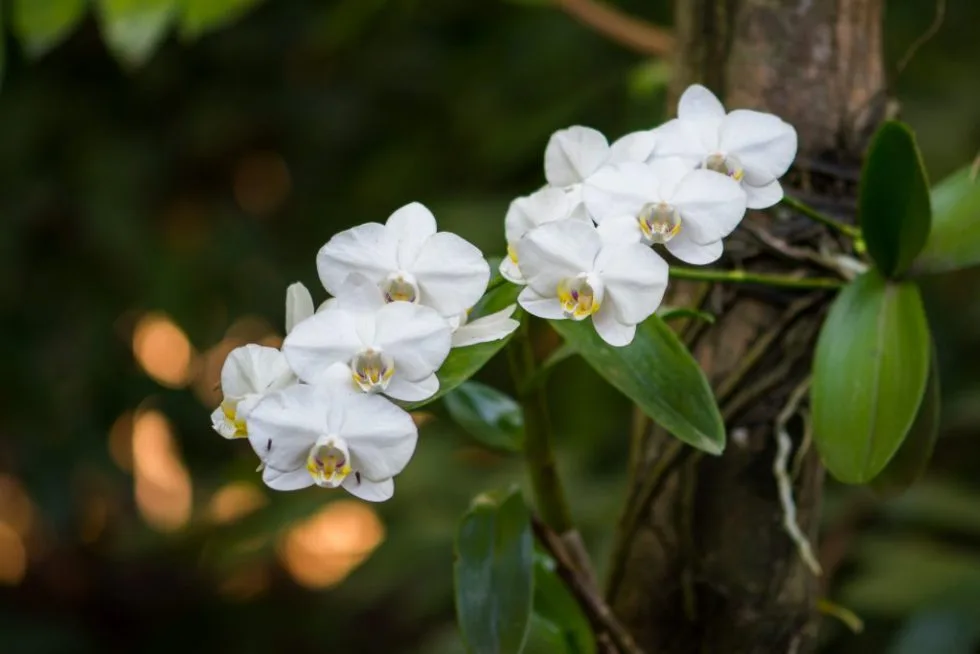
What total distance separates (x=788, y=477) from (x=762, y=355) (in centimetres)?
6

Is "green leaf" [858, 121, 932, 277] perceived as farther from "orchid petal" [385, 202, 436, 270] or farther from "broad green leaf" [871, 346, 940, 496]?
"orchid petal" [385, 202, 436, 270]

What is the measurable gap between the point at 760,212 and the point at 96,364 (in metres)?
0.98

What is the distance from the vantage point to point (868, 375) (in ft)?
1.37

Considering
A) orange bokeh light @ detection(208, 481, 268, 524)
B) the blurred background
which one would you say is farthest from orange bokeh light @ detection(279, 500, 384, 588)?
orange bokeh light @ detection(208, 481, 268, 524)

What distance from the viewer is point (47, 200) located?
125 centimetres

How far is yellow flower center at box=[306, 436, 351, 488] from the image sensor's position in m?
0.30

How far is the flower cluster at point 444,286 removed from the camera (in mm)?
301

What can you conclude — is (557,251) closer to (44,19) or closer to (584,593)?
(584,593)

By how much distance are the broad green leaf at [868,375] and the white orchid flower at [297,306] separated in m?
0.20

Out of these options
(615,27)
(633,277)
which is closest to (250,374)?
(633,277)

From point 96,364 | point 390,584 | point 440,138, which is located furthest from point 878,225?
point 96,364

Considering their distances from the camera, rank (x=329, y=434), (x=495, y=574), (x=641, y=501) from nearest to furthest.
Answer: (x=329, y=434)
(x=495, y=574)
(x=641, y=501)

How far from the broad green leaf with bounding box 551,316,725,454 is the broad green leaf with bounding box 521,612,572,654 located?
0.42 ft

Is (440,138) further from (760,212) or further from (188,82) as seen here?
(760,212)
